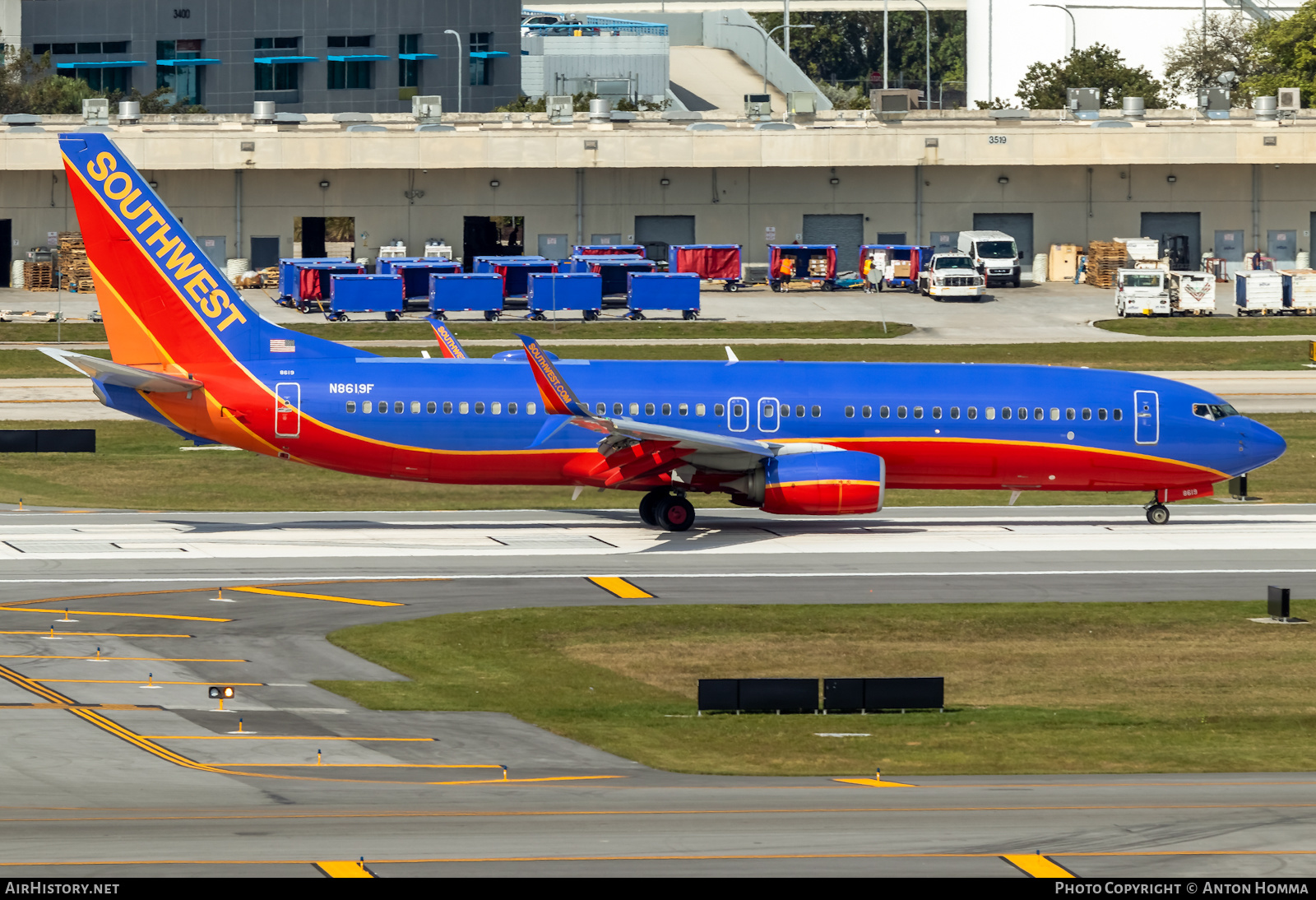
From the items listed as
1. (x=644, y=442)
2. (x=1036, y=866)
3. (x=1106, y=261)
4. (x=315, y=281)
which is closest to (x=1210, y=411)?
(x=644, y=442)

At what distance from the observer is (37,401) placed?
66562mm

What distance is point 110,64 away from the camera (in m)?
148

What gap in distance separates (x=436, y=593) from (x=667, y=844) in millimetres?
17451

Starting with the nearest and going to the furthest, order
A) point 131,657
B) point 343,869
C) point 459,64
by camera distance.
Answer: point 343,869
point 131,657
point 459,64

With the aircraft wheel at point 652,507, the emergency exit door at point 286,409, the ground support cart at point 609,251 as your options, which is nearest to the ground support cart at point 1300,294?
the ground support cart at point 609,251

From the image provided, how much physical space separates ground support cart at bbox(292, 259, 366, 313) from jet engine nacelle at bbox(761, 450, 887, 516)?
54.4 meters

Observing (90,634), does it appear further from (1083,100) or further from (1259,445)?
(1083,100)

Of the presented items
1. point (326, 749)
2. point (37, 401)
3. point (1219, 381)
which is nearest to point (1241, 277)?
point (1219, 381)

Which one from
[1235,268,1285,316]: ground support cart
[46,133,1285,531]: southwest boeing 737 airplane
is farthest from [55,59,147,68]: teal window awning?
[46,133,1285,531]: southwest boeing 737 airplane

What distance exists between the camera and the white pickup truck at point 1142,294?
92.6 metres

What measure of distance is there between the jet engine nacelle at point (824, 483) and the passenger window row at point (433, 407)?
6386 millimetres

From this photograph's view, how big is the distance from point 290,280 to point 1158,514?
5825cm

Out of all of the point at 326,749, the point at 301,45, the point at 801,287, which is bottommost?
the point at 326,749
